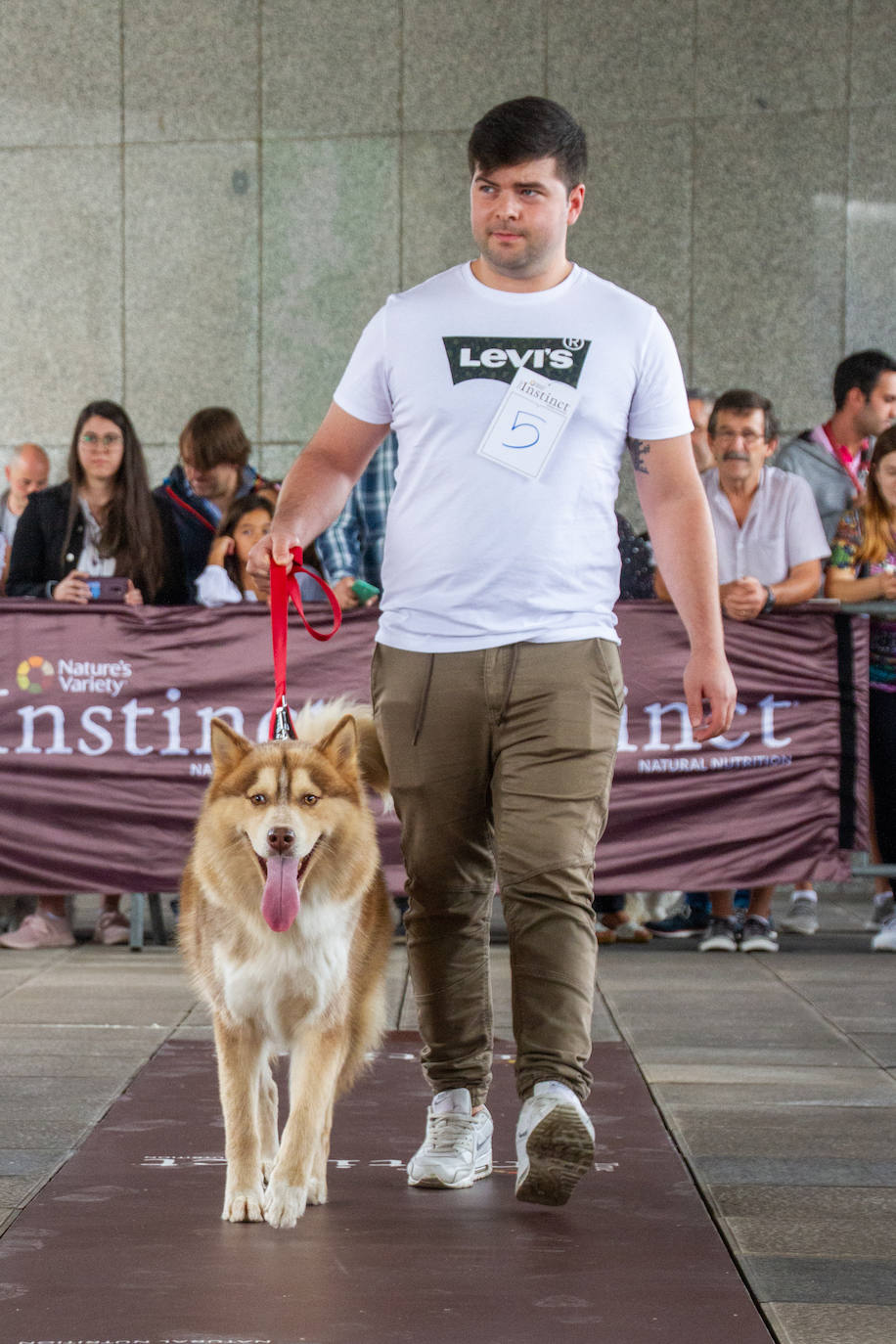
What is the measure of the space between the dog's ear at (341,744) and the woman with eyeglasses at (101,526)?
427 centimetres

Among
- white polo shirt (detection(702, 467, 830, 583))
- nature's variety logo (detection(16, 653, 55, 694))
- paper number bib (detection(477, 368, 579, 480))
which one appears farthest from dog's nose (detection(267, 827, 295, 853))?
white polo shirt (detection(702, 467, 830, 583))

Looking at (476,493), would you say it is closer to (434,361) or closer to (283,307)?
(434,361)

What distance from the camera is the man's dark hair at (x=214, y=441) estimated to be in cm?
859

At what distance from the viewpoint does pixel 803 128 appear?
11.6m

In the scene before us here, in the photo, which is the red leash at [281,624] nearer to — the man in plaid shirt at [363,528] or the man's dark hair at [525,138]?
the man's dark hair at [525,138]

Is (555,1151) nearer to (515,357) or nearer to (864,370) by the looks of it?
(515,357)

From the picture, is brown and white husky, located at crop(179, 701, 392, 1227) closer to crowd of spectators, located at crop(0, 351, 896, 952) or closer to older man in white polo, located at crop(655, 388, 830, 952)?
crowd of spectators, located at crop(0, 351, 896, 952)

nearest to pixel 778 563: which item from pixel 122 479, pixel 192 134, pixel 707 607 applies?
pixel 122 479

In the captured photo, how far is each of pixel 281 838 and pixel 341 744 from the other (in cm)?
30

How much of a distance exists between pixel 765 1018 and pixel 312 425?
272 inches

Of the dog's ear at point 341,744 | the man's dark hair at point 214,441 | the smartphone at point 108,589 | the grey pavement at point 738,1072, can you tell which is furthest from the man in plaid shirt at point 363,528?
the dog's ear at point 341,744

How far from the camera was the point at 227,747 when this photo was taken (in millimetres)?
3881

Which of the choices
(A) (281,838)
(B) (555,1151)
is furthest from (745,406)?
(B) (555,1151)

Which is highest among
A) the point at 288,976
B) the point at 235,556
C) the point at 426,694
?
the point at 235,556
